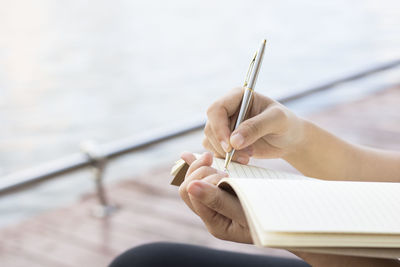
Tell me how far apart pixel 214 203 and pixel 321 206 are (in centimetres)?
12

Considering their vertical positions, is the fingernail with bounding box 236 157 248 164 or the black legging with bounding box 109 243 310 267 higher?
the fingernail with bounding box 236 157 248 164

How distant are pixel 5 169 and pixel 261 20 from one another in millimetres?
6274

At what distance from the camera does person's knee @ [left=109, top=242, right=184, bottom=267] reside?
63 cm

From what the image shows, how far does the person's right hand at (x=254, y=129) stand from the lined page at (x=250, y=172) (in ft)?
0.08

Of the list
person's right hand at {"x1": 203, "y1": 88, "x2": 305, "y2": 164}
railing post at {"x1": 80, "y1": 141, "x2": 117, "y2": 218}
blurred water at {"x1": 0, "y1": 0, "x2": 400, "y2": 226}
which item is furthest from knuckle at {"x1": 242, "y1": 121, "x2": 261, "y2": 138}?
blurred water at {"x1": 0, "y1": 0, "x2": 400, "y2": 226}

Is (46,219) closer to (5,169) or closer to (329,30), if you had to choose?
(5,169)

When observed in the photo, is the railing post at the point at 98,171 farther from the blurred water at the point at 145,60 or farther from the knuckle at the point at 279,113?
the knuckle at the point at 279,113

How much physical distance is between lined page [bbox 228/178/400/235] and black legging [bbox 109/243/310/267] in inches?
8.3

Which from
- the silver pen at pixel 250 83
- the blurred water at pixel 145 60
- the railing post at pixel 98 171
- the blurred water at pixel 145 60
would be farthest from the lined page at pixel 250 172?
the blurred water at pixel 145 60

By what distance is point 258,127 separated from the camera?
0.65 metres

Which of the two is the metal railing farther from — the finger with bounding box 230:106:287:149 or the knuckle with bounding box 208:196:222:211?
the knuckle with bounding box 208:196:222:211

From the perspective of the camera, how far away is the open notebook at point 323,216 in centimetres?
36

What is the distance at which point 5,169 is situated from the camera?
2.66 metres

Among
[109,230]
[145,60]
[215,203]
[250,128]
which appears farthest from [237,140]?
[145,60]
